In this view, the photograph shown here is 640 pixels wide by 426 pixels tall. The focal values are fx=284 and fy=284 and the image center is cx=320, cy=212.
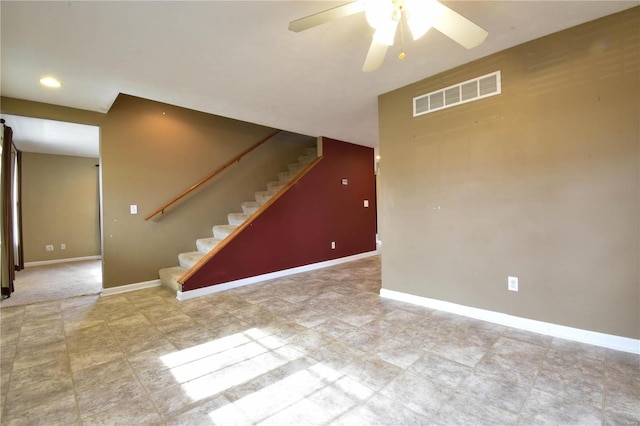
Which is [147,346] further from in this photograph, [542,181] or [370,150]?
[370,150]

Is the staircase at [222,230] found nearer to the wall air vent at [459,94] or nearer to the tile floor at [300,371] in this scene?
the tile floor at [300,371]

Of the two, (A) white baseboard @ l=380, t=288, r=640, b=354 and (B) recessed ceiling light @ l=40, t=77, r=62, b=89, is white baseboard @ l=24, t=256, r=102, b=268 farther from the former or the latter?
(A) white baseboard @ l=380, t=288, r=640, b=354

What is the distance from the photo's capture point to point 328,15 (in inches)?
61.5

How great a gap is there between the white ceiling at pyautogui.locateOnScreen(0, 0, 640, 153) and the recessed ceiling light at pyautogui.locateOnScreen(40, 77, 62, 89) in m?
0.06

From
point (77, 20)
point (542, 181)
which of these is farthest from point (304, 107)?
point (542, 181)

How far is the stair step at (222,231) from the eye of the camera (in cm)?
439

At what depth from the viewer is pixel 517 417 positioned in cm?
146

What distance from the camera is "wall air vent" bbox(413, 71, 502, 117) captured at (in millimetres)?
2592

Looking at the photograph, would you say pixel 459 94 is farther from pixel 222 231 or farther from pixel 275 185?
pixel 222 231

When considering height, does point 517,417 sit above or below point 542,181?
below

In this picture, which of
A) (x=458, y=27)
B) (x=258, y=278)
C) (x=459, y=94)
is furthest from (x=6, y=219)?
(x=459, y=94)

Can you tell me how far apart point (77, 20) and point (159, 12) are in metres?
0.61

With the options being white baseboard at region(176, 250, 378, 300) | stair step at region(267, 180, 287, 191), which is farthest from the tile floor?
stair step at region(267, 180, 287, 191)

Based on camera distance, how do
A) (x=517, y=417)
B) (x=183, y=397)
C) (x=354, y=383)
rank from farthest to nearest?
1. (x=354, y=383)
2. (x=183, y=397)
3. (x=517, y=417)
